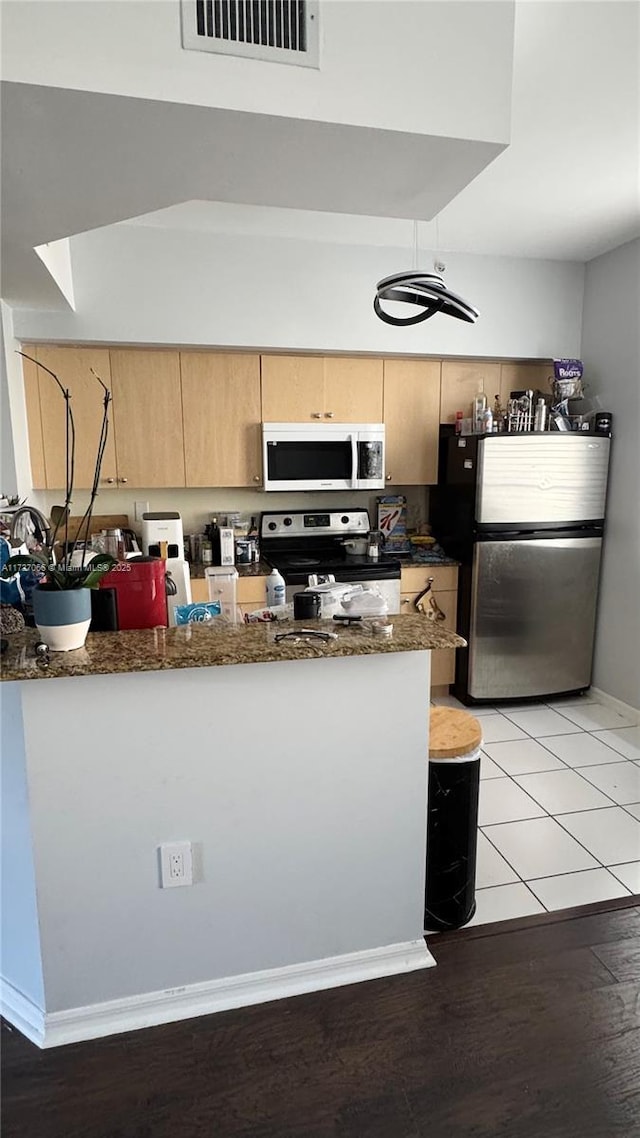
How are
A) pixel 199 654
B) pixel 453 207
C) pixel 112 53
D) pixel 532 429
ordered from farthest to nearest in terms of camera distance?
1. pixel 532 429
2. pixel 453 207
3. pixel 199 654
4. pixel 112 53

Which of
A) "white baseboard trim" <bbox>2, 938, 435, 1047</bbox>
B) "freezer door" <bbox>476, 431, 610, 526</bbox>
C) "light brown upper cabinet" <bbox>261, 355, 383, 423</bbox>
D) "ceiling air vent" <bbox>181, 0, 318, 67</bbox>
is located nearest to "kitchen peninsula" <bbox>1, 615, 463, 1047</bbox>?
"white baseboard trim" <bbox>2, 938, 435, 1047</bbox>

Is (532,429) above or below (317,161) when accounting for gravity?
below

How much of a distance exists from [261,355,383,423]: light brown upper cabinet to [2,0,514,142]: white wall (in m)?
2.13

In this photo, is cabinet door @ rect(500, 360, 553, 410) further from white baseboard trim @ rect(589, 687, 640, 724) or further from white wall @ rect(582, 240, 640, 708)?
white baseboard trim @ rect(589, 687, 640, 724)

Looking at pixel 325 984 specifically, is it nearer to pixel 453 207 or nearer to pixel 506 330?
pixel 453 207

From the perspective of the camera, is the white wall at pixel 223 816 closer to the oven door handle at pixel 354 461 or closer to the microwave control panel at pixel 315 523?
the oven door handle at pixel 354 461

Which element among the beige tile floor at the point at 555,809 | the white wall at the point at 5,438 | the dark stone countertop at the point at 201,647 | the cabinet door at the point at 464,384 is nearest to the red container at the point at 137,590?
the dark stone countertop at the point at 201,647

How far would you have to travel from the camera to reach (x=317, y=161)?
164cm

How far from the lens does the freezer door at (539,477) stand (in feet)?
11.5

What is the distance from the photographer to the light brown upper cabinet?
3596 millimetres

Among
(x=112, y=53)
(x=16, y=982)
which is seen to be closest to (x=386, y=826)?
(x=16, y=982)

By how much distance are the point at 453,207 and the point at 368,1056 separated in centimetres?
330

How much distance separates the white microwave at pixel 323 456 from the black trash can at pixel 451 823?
2029mm

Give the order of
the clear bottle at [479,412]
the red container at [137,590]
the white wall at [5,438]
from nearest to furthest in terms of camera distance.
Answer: the red container at [137,590] → the white wall at [5,438] → the clear bottle at [479,412]
